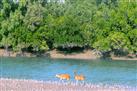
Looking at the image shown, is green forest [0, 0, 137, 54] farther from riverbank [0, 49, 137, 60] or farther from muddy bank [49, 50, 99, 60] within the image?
muddy bank [49, 50, 99, 60]

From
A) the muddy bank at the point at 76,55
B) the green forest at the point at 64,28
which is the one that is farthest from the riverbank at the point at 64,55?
the green forest at the point at 64,28

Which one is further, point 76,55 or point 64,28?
point 64,28

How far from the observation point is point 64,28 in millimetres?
72250

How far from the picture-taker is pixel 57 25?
2842 inches

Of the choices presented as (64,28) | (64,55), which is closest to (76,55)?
(64,55)

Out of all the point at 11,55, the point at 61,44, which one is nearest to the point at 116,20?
the point at 61,44

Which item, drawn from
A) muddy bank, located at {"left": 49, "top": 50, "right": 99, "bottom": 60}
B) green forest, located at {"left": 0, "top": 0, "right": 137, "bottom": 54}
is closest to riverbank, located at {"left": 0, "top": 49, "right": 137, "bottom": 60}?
muddy bank, located at {"left": 49, "top": 50, "right": 99, "bottom": 60}

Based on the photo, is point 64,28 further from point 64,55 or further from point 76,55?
point 76,55

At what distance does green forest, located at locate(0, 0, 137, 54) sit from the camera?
69.2m

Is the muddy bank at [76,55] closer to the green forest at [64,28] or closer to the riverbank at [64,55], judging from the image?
the riverbank at [64,55]

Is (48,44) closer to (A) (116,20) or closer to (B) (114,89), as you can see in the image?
(A) (116,20)

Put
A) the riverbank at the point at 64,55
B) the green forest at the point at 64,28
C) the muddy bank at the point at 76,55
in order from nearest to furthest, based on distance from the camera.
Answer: the riverbank at the point at 64,55, the muddy bank at the point at 76,55, the green forest at the point at 64,28

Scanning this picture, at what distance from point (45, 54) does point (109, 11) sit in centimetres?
1064

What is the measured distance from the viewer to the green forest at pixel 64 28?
6919 centimetres
